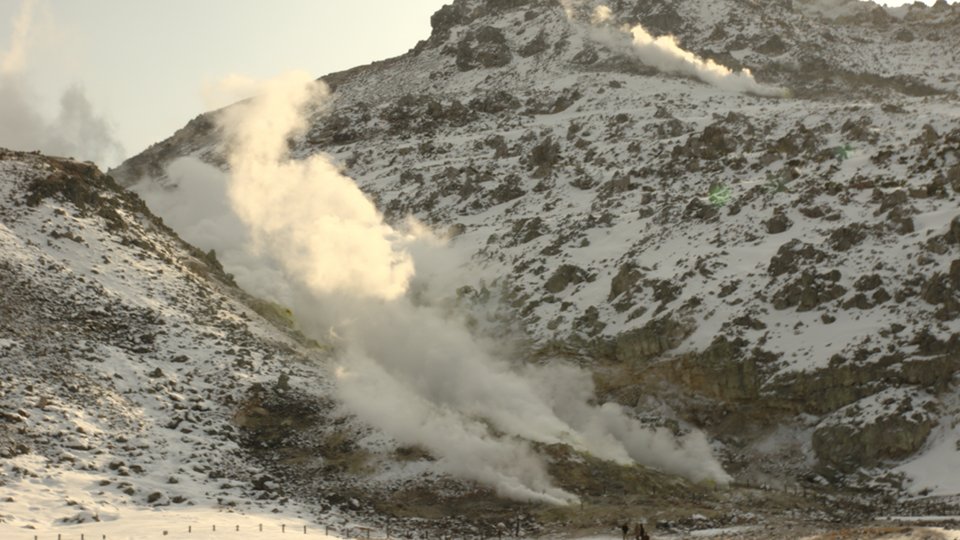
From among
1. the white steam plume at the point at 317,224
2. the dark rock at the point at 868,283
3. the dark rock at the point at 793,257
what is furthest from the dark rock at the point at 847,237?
the white steam plume at the point at 317,224

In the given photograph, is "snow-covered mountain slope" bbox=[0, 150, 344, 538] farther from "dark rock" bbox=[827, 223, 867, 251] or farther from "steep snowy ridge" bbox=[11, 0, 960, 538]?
"dark rock" bbox=[827, 223, 867, 251]

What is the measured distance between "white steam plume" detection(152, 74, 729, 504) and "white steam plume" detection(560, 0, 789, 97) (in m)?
36.1

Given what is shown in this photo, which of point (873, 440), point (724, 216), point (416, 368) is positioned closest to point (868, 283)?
point (873, 440)

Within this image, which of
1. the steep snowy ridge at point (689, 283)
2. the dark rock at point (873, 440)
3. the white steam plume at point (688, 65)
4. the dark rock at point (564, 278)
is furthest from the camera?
the white steam plume at point (688, 65)

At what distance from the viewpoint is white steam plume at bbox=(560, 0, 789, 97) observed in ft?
288

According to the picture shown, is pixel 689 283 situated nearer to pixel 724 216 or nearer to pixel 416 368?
pixel 724 216

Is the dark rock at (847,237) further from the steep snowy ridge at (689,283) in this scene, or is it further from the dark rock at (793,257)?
the dark rock at (793,257)

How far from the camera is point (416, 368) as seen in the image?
47375 millimetres

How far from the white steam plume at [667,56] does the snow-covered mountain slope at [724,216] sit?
20.9 inches

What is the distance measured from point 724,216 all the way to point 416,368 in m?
18.6

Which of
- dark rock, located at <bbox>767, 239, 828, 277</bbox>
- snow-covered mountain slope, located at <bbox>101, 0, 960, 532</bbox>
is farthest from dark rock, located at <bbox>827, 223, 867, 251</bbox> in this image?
dark rock, located at <bbox>767, 239, 828, 277</bbox>

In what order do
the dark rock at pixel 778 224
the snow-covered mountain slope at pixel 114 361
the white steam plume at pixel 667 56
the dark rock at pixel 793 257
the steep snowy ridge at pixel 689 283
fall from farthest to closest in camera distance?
the white steam plume at pixel 667 56 < the dark rock at pixel 778 224 < the dark rock at pixel 793 257 < the steep snowy ridge at pixel 689 283 < the snow-covered mountain slope at pixel 114 361

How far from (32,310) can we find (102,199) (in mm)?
11699

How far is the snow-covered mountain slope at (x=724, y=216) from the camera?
131ft
